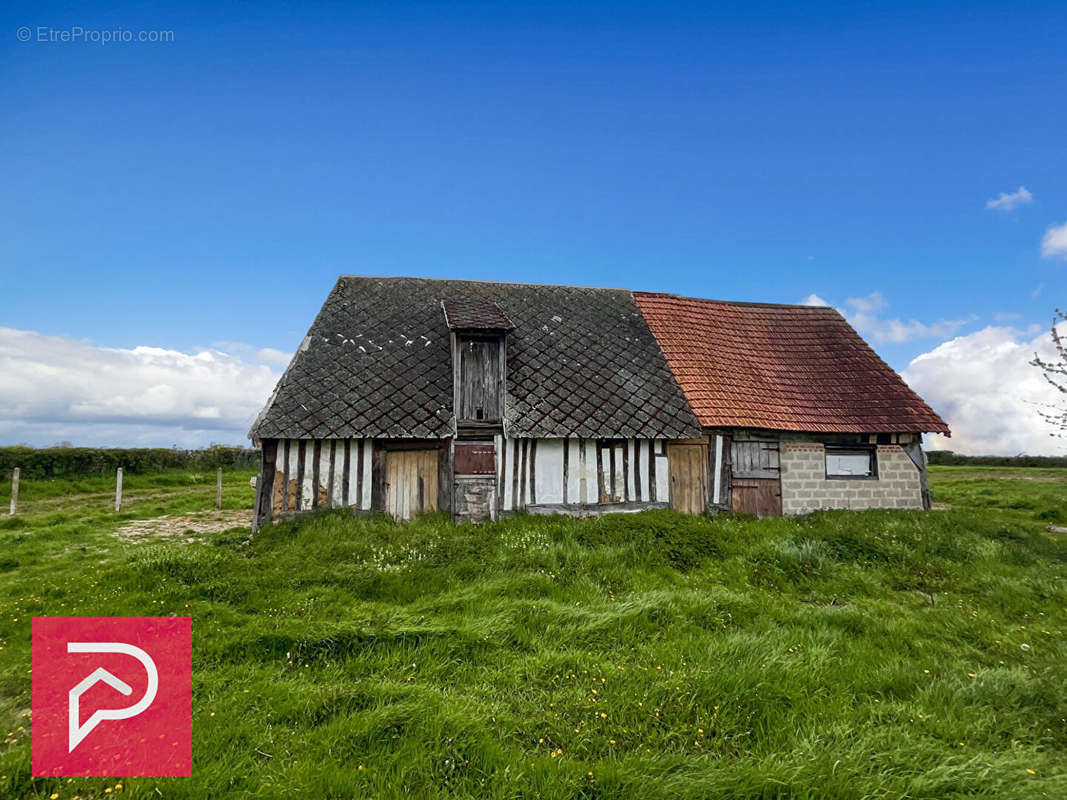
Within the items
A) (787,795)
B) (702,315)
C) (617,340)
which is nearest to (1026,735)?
(787,795)

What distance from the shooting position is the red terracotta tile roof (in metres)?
11.9

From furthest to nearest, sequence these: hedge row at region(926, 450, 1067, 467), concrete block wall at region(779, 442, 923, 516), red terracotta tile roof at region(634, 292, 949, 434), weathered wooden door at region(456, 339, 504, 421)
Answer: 1. hedge row at region(926, 450, 1067, 467)
2. red terracotta tile roof at region(634, 292, 949, 434)
3. concrete block wall at region(779, 442, 923, 516)
4. weathered wooden door at region(456, 339, 504, 421)

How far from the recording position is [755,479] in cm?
1152

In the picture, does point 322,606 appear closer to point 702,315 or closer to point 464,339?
point 464,339

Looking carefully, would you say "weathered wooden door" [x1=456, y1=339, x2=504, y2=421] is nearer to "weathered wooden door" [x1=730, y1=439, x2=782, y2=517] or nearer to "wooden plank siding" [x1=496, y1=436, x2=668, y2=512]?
"wooden plank siding" [x1=496, y1=436, x2=668, y2=512]

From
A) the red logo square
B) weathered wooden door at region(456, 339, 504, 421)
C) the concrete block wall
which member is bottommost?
the red logo square

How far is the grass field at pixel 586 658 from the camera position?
3.26 metres

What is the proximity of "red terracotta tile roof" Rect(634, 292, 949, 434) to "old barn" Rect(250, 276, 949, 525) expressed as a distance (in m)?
0.06

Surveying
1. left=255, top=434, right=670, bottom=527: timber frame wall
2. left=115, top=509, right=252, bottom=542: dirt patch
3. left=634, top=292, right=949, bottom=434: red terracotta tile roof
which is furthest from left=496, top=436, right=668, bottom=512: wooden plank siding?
left=115, top=509, right=252, bottom=542: dirt patch

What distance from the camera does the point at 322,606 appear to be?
5.85 m

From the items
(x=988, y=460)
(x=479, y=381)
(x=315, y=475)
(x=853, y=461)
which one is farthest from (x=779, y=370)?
(x=988, y=460)

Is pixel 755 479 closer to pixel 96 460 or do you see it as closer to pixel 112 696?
pixel 112 696

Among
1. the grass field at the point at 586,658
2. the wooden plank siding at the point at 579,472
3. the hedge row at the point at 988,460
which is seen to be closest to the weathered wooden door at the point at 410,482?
the grass field at the point at 586,658

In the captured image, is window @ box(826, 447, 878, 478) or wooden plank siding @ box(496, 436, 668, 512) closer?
wooden plank siding @ box(496, 436, 668, 512)
